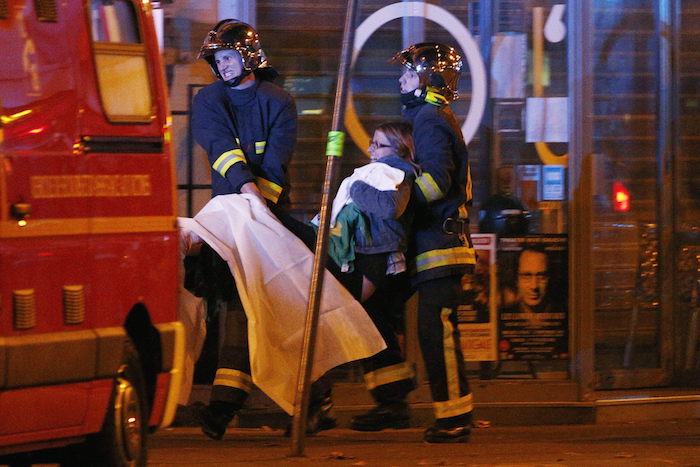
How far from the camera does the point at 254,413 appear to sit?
7984 mm

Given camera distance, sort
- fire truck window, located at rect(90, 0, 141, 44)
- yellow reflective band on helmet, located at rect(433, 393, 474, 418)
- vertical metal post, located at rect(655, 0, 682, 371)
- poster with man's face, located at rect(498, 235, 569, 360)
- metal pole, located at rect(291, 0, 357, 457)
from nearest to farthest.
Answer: fire truck window, located at rect(90, 0, 141, 44) → metal pole, located at rect(291, 0, 357, 457) → yellow reflective band on helmet, located at rect(433, 393, 474, 418) → poster with man's face, located at rect(498, 235, 569, 360) → vertical metal post, located at rect(655, 0, 682, 371)

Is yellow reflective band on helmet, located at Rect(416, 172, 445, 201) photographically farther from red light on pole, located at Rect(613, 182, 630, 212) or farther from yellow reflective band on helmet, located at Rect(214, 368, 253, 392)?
red light on pole, located at Rect(613, 182, 630, 212)

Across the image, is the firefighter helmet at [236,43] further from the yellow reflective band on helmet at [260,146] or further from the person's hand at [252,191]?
the person's hand at [252,191]

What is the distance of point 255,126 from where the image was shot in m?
7.46

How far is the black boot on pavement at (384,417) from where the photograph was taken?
7531 millimetres

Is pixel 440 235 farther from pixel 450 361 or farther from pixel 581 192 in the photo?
pixel 581 192

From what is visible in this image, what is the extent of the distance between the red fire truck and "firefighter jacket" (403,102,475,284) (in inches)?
73.1

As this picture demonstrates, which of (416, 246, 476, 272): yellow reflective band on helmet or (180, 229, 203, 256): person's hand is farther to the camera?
(416, 246, 476, 272): yellow reflective band on helmet

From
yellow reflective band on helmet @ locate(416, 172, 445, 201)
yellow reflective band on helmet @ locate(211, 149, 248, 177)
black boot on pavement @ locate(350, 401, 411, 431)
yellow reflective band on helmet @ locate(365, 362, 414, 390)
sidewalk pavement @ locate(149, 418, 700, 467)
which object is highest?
yellow reflective band on helmet @ locate(211, 149, 248, 177)

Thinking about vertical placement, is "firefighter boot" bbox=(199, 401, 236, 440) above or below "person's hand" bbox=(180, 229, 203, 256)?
below

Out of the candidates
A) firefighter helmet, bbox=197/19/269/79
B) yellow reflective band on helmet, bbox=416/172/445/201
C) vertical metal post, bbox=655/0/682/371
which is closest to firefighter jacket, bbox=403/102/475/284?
yellow reflective band on helmet, bbox=416/172/445/201

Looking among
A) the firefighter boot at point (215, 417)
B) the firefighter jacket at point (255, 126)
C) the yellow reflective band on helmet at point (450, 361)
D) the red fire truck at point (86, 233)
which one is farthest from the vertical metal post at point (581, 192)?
the red fire truck at point (86, 233)

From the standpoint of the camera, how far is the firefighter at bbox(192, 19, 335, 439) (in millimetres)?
7297

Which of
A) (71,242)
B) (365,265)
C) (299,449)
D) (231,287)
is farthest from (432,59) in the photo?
(71,242)
